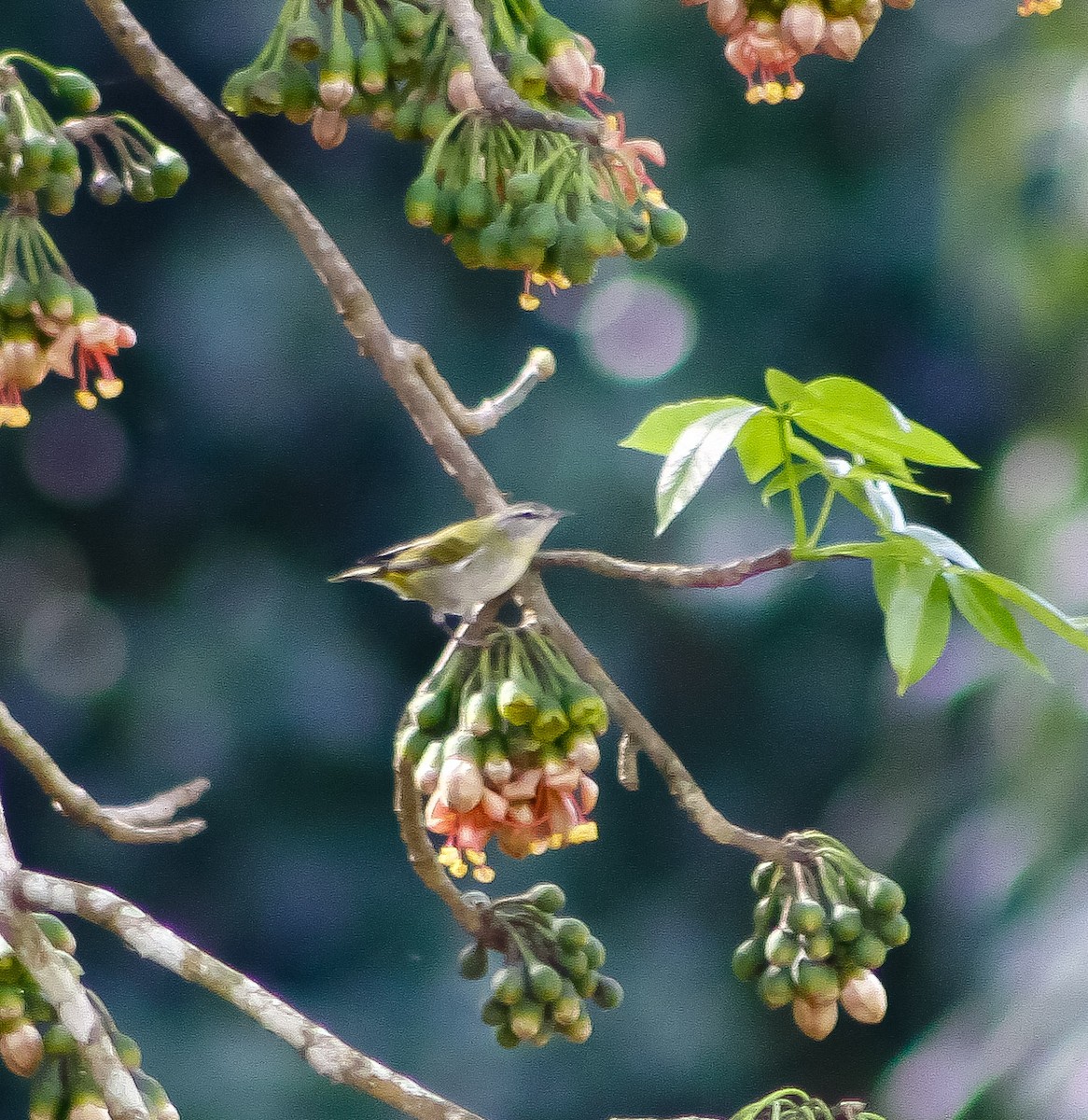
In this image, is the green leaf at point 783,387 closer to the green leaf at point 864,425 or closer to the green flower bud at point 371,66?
the green leaf at point 864,425

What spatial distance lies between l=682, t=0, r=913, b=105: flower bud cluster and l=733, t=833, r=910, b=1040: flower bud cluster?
49 cm

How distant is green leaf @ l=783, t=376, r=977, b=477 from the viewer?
829mm

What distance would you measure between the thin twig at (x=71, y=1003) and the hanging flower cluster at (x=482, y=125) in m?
0.47

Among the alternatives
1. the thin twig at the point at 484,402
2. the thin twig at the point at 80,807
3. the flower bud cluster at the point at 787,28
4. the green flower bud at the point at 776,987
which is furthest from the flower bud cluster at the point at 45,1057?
the flower bud cluster at the point at 787,28

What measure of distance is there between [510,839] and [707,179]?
1.78m

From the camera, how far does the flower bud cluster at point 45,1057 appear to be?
34.3 inches

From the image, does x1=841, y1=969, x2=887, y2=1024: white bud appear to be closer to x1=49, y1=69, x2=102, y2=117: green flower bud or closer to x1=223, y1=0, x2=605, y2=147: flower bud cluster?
x1=223, y1=0, x2=605, y2=147: flower bud cluster

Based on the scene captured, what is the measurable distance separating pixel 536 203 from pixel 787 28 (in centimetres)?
18

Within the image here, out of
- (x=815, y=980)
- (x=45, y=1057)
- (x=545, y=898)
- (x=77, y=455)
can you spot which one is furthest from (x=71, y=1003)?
(x=77, y=455)

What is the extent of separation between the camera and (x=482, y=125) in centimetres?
94

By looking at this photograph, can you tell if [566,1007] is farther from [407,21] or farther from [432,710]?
[407,21]

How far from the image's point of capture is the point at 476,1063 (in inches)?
93.7

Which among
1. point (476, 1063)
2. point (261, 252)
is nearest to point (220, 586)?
point (261, 252)

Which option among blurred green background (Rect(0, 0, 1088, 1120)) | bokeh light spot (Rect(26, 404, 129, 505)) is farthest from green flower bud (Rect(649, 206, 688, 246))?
bokeh light spot (Rect(26, 404, 129, 505))
